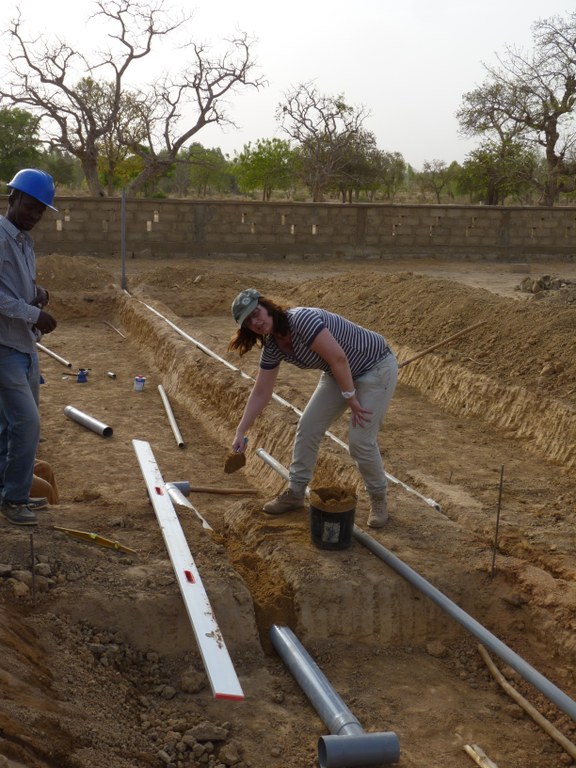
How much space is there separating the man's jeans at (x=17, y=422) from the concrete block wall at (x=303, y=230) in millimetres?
16175

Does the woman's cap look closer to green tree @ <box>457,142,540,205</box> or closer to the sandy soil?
the sandy soil

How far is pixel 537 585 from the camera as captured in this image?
15.5ft

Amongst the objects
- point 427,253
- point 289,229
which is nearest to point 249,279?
point 289,229

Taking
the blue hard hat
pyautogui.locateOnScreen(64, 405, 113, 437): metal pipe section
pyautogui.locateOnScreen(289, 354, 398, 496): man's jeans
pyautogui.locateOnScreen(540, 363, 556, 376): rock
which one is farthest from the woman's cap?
pyautogui.locateOnScreen(540, 363, 556, 376): rock

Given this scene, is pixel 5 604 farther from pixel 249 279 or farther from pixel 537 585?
pixel 249 279

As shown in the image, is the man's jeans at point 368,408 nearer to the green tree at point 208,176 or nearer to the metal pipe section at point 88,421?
the metal pipe section at point 88,421

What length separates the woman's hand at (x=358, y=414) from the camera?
4.74 meters

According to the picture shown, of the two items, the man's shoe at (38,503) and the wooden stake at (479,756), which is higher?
the man's shoe at (38,503)

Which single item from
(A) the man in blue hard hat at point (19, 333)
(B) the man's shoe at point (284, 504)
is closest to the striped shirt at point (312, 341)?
(B) the man's shoe at point (284, 504)

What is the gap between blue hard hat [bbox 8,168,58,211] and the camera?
4.47 metres

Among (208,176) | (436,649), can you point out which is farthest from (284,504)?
(208,176)

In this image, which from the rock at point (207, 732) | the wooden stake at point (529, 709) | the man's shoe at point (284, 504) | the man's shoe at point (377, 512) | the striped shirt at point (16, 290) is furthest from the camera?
the man's shoe at point (284, 504)

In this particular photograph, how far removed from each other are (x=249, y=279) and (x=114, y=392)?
7.71 meters

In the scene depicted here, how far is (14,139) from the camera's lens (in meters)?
38.9
